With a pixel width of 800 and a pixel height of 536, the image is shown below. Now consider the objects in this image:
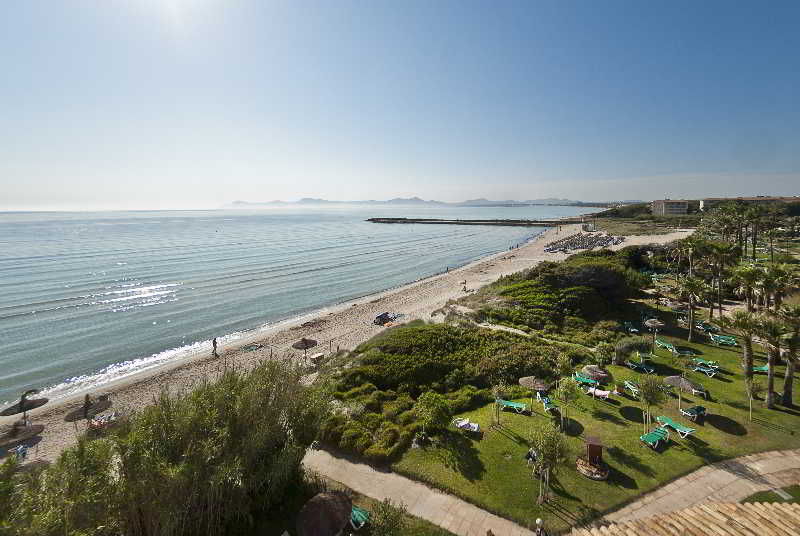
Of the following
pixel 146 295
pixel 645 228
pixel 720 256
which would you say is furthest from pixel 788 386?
pixel 645 228

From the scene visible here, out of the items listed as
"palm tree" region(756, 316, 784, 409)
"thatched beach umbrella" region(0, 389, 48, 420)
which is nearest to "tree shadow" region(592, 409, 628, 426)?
"palm tree" region(756, 316, 784, 409)

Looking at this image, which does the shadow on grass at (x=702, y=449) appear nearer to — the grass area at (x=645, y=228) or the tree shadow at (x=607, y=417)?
the tree shadow at (x=607, y=417)

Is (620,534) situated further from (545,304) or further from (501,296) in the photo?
(501,296)

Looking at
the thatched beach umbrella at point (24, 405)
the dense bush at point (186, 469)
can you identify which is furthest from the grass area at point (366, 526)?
the thatched beach umbrella at point (24, 405)

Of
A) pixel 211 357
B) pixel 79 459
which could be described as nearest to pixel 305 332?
pixel 211 357

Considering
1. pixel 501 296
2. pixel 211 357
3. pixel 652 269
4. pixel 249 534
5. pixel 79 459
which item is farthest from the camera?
pixel 652 269

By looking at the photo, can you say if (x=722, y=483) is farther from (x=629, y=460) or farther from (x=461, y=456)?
(x=461, y=456)
